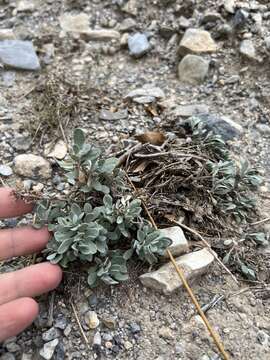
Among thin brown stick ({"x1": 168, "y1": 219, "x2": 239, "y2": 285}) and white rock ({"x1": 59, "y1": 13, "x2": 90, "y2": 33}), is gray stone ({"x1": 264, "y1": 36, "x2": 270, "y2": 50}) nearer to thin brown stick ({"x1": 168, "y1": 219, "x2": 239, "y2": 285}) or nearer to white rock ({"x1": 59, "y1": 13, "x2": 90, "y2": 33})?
white rock ({"x1": 59, "y1": 13, "x2": 90, "y2": 33})

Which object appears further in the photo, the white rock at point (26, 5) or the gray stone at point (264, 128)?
the white rock at point (26, 5)

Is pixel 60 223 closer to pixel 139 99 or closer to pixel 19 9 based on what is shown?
pixel 139 99

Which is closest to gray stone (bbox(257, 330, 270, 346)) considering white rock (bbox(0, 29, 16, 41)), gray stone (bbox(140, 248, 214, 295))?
gray stone (bbox(140, 248, 214, 295))

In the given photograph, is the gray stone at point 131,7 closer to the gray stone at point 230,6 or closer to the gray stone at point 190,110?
the gray stone at point 230,6

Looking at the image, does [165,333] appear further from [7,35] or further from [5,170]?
[7,35]

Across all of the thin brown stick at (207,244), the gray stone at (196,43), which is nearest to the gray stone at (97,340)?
the thin brown stick at (207,244)

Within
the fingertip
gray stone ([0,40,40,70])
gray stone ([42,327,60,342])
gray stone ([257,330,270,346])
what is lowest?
gray stone ([257,330,270,346])
